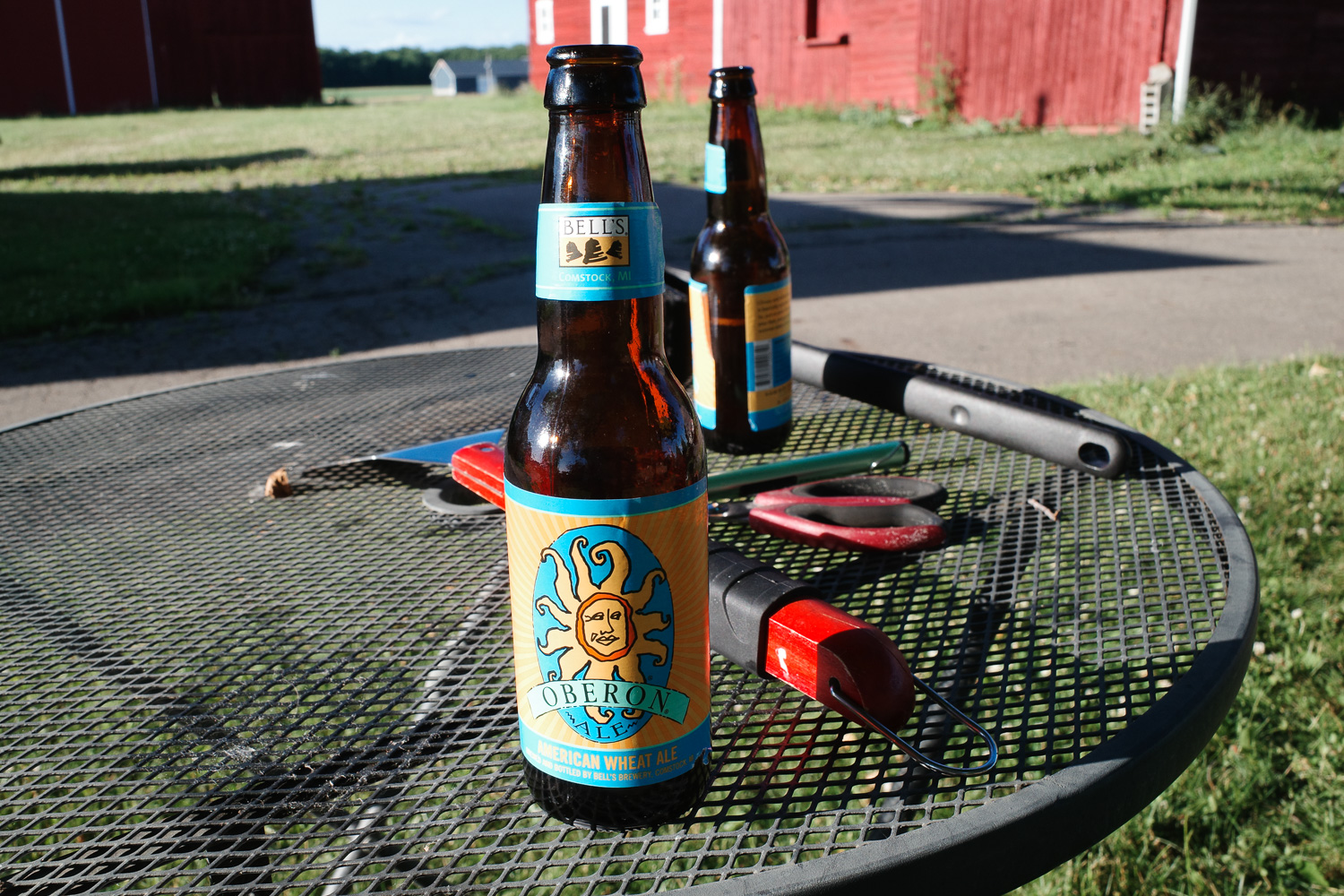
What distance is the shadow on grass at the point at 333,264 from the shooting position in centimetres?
555

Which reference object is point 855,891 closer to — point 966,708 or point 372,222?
point 966,708

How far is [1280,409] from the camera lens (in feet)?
12.1

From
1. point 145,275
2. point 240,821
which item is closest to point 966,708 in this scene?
point 240,821

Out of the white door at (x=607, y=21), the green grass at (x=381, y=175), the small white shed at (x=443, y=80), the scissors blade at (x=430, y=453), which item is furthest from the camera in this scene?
the small white shed at (x=443, y=80)

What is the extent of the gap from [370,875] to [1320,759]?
6.74 ft

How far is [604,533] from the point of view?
76cm

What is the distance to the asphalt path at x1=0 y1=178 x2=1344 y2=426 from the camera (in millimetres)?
4938

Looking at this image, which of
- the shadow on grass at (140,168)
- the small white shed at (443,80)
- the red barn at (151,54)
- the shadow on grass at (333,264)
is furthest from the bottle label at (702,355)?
the small white shed at (443,80)

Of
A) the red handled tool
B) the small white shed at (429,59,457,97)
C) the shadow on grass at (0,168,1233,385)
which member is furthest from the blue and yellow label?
the small white shed at (429,59,457,97)

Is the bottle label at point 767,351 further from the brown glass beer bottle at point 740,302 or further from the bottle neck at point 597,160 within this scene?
the bottle neck at point 597,160

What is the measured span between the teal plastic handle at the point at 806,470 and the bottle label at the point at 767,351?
0.41ft

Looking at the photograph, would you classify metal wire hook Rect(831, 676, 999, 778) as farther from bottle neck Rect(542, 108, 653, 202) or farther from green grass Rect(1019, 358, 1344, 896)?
green grass Rect(1019, 358, 1344, 896)

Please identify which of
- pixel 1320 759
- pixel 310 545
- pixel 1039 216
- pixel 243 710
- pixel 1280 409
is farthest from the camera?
pixel 1039 216

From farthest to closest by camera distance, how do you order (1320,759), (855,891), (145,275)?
(145,275) < (1320,759) < (855,891)
